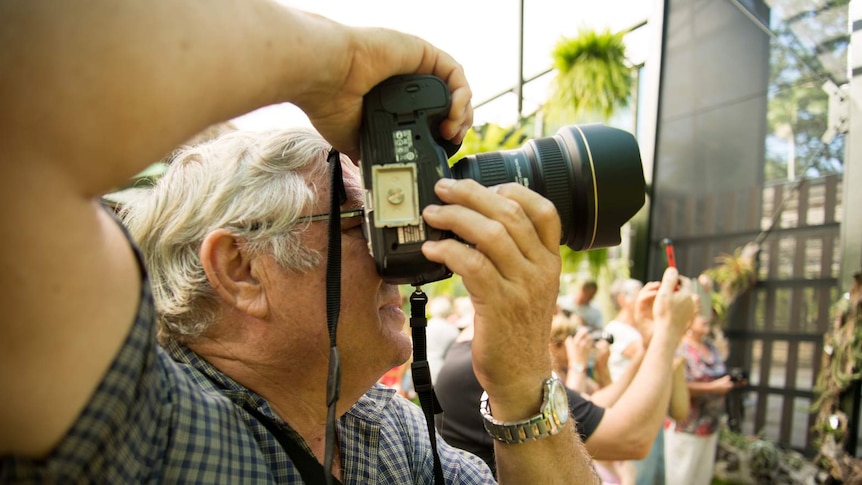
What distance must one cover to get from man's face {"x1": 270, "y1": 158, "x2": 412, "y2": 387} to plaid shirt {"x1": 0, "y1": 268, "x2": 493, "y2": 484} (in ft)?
0.46

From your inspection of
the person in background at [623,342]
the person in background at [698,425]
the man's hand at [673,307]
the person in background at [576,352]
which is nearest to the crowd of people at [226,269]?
the man's hand at [673,307]

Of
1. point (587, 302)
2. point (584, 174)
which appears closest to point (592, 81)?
point (587, 302)

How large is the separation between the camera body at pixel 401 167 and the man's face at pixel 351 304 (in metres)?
0.13

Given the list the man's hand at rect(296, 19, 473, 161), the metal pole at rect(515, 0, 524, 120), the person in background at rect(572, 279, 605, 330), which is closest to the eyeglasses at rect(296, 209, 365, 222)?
the man's hand at rect(296, 19, 473, 161)

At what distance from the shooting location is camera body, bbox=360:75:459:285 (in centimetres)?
91

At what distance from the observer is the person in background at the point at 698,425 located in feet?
12.5

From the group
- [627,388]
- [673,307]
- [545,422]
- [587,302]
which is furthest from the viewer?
[587,302]

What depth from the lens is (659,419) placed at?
73.9 inches

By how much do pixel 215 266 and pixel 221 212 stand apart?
92mm

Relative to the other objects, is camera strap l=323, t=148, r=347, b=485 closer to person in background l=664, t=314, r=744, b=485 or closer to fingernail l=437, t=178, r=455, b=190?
fingernail l=437, t=178, r=455, b=190

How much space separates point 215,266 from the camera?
1019mm

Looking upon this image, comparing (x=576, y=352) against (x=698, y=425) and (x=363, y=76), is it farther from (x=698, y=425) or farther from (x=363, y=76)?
(x=363, y=76)

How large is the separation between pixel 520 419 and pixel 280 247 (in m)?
0.49

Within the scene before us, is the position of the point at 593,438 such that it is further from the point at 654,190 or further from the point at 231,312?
the point at 654,190
